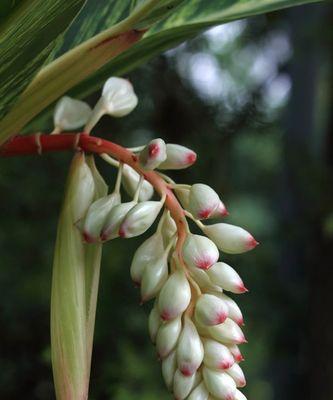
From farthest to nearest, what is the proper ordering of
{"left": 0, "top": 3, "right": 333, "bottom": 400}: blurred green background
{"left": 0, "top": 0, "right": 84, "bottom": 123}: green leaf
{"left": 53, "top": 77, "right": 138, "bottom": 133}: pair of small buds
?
{"left": 0, "top": 3, "right": 333, "bottom": 400}: blurred green background, {"left": 53, "top": 77, "right": 138, "bottom": 133}: pair of small buds, {"left": 0, "top": 0, "right": 84, "bottom": 123}: green leaf

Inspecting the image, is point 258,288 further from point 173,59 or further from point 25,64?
point 25,64

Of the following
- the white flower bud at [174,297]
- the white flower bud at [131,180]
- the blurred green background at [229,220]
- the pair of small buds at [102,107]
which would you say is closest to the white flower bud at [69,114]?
the pair of small buds at [102,107]

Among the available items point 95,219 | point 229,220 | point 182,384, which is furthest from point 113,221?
point 229,220

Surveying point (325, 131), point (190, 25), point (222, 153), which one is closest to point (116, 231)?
point (190, 25)

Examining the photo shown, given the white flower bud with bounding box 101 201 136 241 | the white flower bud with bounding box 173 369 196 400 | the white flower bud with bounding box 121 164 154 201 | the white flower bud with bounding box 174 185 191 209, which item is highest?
the white flower bud with bounding box 101 201 136 241

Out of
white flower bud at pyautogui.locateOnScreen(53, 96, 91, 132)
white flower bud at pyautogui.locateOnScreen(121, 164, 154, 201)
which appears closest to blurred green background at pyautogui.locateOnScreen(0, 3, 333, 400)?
white flower bud at pyautogui.locateOnScreen(53, 96, 91, 132)

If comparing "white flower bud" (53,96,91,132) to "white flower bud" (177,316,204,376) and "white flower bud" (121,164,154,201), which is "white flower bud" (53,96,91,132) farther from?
"white flower bud" (177,316,204,376)

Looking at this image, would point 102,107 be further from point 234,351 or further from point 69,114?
point 234,351
